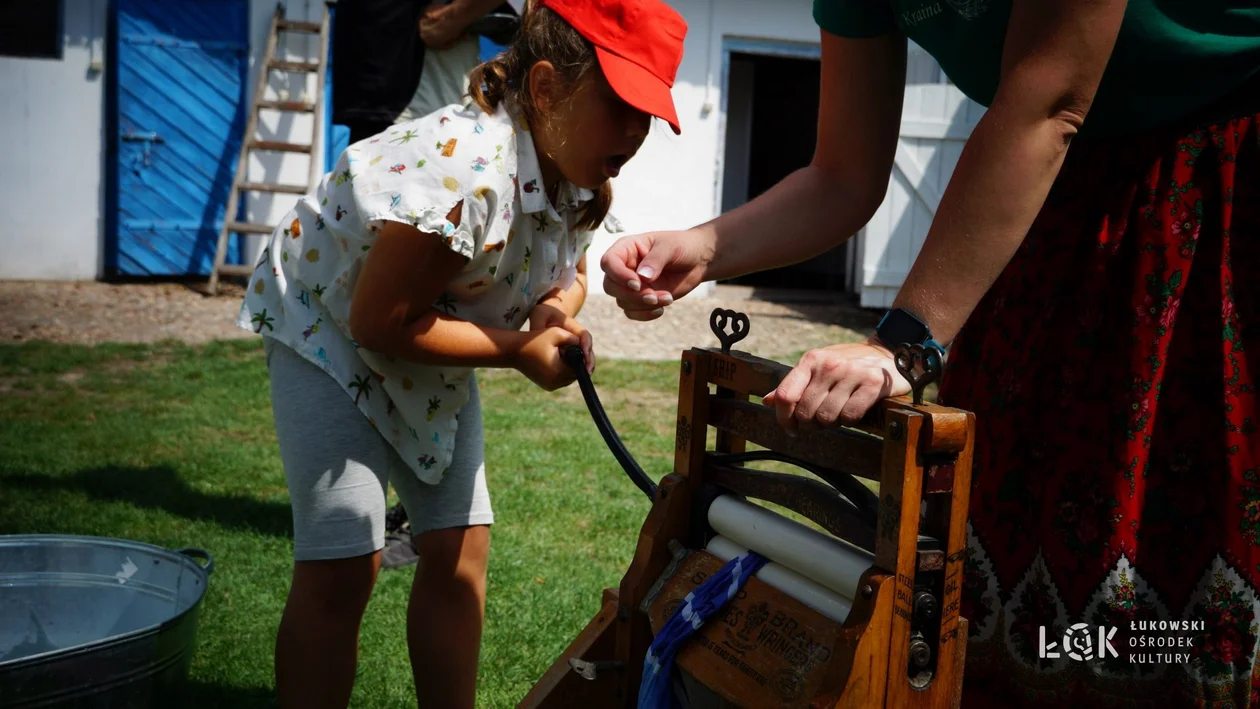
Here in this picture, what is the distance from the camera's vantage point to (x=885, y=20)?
149 centimetres

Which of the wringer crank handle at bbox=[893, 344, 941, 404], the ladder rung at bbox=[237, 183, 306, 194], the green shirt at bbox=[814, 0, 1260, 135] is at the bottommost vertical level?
the wringer crank handle at bbox=[893, 344, 941, 404]

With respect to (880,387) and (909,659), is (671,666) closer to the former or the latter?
(909,659)

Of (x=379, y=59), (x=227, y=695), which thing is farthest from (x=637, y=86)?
(x=379, y=59)

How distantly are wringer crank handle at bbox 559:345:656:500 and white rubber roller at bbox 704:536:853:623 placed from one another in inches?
7.3

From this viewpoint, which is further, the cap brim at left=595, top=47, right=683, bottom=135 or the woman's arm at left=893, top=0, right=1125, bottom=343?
the cap brim at left=595, top=47, right=683, bottom=135

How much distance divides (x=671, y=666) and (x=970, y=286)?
57cm

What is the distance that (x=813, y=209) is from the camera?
1581 millimetres

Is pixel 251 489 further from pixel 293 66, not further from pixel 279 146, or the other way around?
pixel 293 66

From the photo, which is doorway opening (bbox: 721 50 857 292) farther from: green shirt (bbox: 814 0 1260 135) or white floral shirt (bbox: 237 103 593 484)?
green shirt (bbox: 814 0 1260 135)

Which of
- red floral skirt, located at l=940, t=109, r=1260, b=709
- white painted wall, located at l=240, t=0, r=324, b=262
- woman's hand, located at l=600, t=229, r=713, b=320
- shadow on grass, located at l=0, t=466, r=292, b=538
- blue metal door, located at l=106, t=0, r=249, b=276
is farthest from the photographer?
white painted wall, located at l=240, t=0, r=324, b=262

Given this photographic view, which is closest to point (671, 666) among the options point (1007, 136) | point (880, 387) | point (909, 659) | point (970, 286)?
point (909, 659)

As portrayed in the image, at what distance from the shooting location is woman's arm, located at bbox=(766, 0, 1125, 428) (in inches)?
43.4

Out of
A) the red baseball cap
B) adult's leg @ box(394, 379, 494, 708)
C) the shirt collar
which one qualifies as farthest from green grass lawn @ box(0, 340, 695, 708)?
the red baseball cap

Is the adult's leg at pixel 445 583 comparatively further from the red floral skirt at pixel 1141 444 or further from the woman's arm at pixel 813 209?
the red floral skirt at pixel 1141 444
